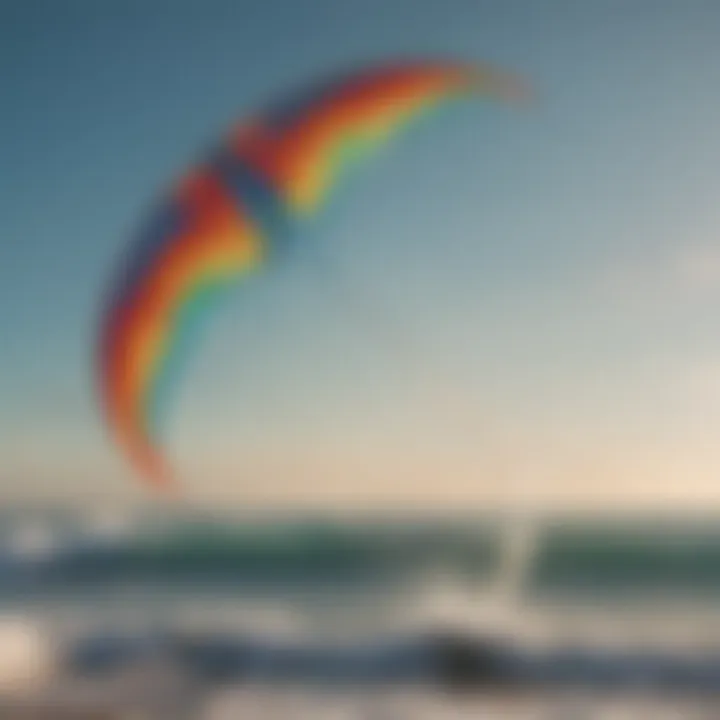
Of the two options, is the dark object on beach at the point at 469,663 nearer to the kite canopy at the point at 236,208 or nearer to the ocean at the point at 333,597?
the ocean at the point at 333,597

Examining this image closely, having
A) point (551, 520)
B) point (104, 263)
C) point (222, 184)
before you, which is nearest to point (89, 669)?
point (104, 263)

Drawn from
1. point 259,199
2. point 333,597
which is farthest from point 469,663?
point 259,199

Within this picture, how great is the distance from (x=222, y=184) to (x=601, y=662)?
5.66 ft

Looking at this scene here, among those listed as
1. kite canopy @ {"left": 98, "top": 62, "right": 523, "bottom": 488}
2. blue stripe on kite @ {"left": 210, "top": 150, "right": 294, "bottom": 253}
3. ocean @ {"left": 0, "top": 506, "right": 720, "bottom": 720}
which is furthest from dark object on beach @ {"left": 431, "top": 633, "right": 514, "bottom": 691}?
blue stripe on kite @ {"left": 210, "top": 150, "right": 294, "bottom": 253}

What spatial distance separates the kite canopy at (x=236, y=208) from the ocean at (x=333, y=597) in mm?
510

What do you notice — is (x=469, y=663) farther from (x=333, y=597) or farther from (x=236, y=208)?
(x=236, y=208)

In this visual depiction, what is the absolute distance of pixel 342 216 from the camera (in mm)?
2689

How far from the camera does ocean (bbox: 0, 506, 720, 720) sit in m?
2.75

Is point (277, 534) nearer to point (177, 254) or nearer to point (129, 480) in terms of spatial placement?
point (129, 480)

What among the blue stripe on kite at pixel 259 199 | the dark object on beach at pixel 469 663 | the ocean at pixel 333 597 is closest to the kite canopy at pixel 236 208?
the blue stripe on kite at pixel 259 199

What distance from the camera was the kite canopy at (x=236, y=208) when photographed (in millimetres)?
2637

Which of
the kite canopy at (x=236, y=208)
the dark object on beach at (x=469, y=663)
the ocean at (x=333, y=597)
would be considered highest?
the kite canopy at (x=236, y=208)

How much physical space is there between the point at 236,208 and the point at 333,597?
1.68 metres

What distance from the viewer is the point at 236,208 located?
104 inches
